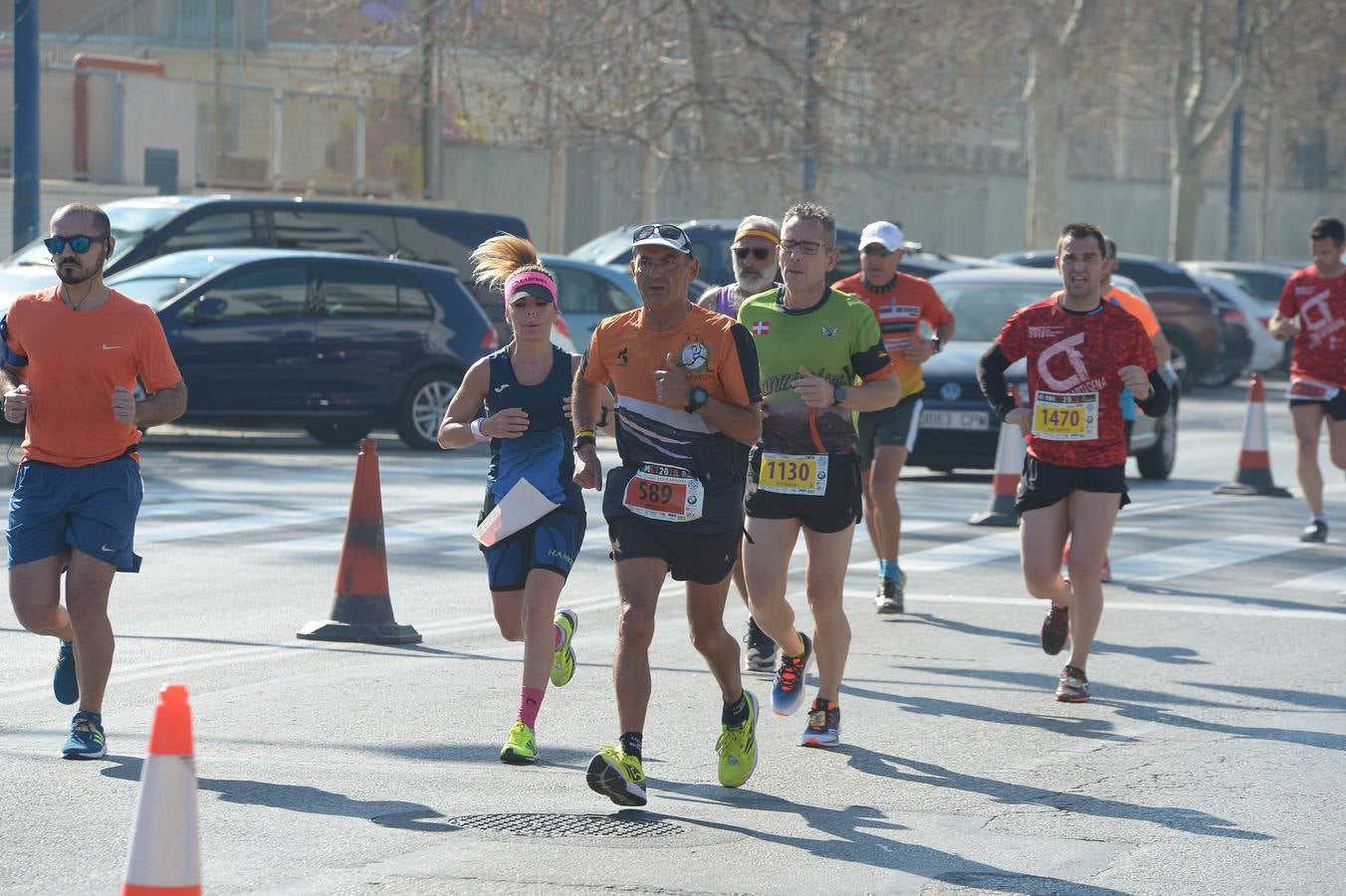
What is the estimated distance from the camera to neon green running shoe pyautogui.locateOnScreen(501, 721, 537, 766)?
7.21m

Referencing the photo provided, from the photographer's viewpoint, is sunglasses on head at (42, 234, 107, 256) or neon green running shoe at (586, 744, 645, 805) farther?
sunglasses on head at (42, 234, 107, 256)

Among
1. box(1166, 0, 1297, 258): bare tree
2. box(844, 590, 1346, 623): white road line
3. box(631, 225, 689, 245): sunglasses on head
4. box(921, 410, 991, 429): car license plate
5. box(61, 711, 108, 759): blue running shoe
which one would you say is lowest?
box(844, 590, 1346, 623): white road line

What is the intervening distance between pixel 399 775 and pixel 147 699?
1576mm

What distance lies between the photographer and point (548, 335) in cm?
764

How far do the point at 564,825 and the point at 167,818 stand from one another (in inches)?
86.3

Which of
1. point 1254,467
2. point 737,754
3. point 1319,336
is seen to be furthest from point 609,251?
point 737,754

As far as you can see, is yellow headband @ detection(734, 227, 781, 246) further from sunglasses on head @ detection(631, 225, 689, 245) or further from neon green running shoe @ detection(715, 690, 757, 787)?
neon green running shoe @ detection(715, 690, 757, 787)

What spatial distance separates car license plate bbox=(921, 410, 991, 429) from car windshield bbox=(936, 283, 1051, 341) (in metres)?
1.20

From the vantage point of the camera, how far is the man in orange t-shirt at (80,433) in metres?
7.16

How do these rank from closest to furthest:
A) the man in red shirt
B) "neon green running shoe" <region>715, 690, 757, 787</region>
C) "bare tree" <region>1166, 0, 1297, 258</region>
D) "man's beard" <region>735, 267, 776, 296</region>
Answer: "neon green running shoe" <region>715, 690, 757, 787</region>, "man's beard" <region>735, 267, 776, 296</region>, the man in red shirt, "bare tree" <region>1166, 0, 1297, 258</region>

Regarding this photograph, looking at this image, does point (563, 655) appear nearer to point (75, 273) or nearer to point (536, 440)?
point (536, 440)

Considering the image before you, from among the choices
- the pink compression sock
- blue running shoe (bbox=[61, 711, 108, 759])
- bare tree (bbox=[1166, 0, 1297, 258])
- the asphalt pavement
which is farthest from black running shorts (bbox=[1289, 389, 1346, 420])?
bare tree (bbox=[1166, 0, 1297, 258])

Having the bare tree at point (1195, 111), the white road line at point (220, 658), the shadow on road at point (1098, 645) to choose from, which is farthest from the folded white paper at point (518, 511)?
the bare tree at point (1195, 111)

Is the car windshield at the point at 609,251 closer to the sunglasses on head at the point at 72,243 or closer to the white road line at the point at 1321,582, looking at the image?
the white road line at the point at 1321,582
